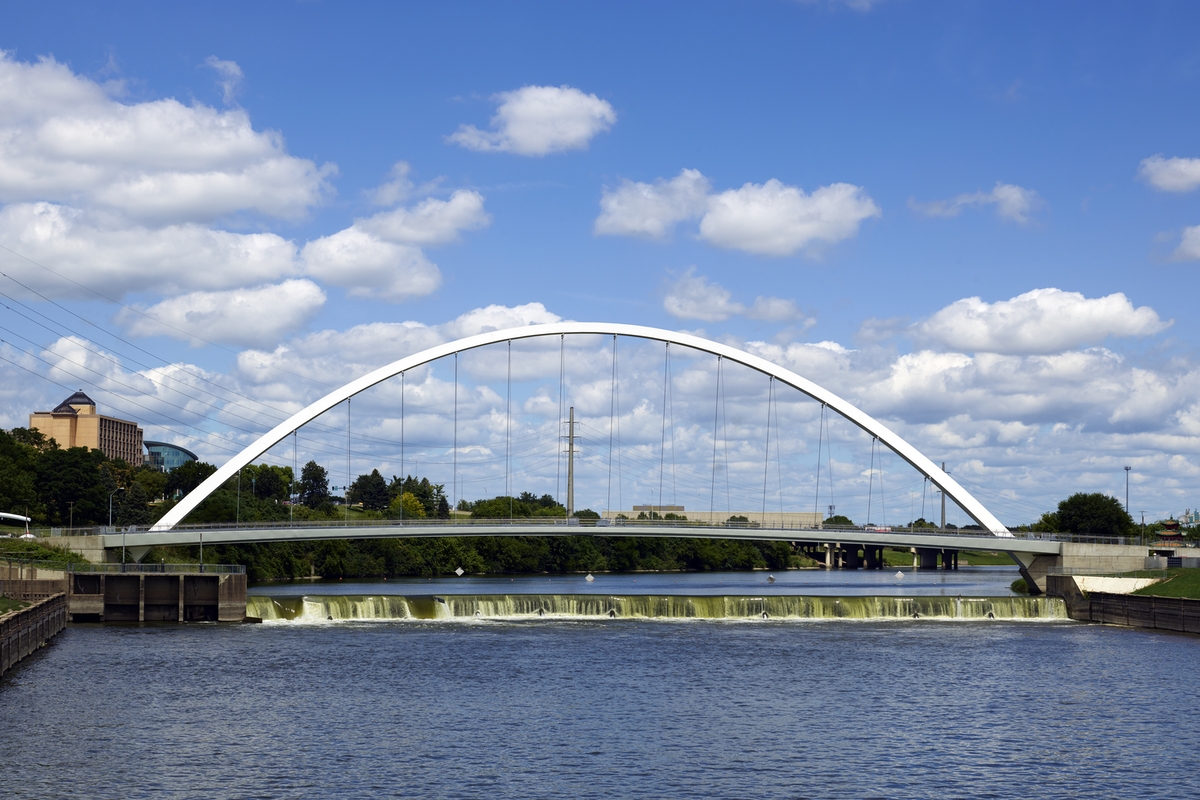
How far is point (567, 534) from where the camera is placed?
254 feet

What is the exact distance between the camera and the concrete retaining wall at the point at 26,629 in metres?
40.9

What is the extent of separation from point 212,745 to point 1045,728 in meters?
23.6

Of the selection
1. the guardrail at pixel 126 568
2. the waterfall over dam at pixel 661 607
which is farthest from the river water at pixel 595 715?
the waterfall over dam at pixel 661 607

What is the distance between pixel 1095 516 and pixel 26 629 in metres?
97.9

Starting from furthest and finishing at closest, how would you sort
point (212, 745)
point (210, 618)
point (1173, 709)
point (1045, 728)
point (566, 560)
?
point (566, 560) < point (210, 618) < point (1173, 709) < point (1045, 728) < point (212, 745)

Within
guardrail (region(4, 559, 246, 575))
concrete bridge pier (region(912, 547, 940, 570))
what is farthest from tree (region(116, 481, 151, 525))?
concrete bridge pier (region(912, 547, 940, 570))

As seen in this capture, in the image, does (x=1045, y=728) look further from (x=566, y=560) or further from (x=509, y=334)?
(x=566, y=560)

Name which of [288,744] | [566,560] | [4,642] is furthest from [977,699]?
[566,560]

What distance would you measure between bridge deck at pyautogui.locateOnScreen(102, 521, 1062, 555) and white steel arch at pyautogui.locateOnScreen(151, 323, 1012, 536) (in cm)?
303

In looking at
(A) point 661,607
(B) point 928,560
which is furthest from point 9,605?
(B) point 928,560

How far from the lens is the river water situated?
28719 mm

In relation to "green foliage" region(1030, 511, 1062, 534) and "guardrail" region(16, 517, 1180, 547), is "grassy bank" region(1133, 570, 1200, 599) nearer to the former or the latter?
"guardrail" region(16, 517, 1180, 547)

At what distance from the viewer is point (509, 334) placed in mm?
85688

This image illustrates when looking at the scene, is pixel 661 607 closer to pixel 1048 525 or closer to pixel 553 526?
pixel 553 526
